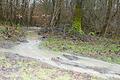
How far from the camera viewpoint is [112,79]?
1186 centimetres

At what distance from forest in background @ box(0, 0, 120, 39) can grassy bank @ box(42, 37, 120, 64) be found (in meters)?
5.21

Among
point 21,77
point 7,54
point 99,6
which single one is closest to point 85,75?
point 21,77

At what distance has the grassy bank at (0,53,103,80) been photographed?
1053cm

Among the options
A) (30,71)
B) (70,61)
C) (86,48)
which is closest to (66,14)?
(86,48)

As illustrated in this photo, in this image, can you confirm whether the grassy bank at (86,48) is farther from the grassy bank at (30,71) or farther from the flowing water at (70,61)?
the grassy bank at (30,71)

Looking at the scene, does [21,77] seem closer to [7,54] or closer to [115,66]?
[7,54]

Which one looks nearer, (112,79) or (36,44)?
(112,79)

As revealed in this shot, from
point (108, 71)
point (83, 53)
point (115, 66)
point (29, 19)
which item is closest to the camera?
point (108, 71)

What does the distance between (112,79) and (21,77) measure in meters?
3.61

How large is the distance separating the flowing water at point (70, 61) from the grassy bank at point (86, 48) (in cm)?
86

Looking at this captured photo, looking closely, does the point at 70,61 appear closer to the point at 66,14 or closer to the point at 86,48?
the point at 86,48

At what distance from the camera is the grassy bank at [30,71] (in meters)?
10.5

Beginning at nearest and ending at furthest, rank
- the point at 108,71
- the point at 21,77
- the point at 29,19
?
the point at 21,77
the point at 108,71
the point at 29,19

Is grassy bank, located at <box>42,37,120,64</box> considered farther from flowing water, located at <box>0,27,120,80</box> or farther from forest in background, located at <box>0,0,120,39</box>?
forest in background, located at <box>0,0,120,39</box>
